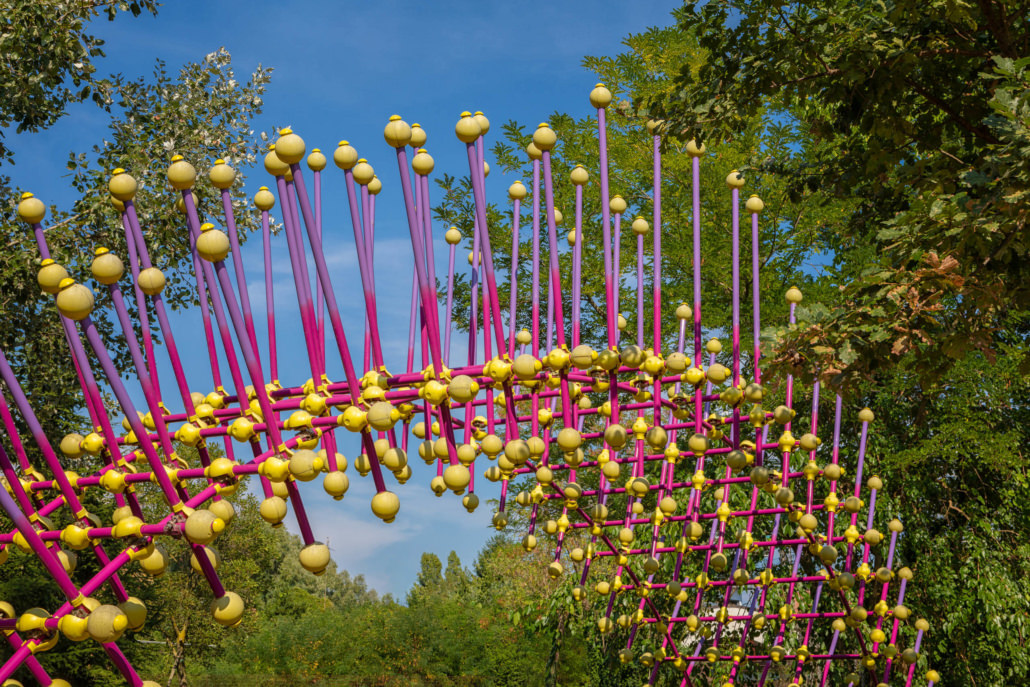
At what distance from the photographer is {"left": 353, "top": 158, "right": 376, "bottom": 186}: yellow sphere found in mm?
2328

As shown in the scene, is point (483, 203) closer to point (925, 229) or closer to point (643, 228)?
point (643, 228)

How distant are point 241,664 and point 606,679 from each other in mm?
7824

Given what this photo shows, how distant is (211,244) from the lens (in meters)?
1.72

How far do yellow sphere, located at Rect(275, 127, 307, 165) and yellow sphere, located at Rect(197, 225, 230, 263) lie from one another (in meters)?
0.23

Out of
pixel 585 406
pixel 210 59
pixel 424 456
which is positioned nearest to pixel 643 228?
pixel 585 406

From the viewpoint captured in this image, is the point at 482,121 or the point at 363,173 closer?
the point at 482,121

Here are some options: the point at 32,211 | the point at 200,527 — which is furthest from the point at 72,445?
the point at 200,527

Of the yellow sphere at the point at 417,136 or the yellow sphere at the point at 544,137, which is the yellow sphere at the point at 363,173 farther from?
the yellow sphere at the point at 544,137

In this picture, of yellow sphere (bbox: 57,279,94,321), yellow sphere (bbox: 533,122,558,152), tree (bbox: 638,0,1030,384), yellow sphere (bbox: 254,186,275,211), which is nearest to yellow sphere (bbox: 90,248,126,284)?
yellow sphere (bbox: 57,279,94,321)

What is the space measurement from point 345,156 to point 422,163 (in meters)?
0.22

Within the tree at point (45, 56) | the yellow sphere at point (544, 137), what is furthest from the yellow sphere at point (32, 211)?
the tree at point (45, 56)

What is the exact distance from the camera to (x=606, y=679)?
29.6 feet

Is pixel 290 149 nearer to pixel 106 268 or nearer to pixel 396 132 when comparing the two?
pixel 396 132

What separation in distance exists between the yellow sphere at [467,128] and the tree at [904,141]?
2.16 m
